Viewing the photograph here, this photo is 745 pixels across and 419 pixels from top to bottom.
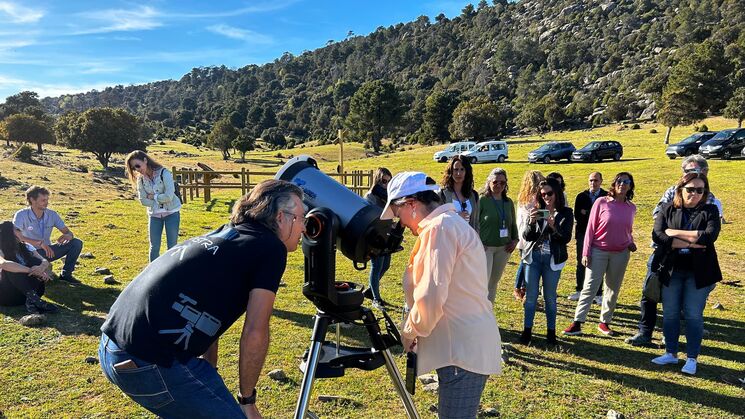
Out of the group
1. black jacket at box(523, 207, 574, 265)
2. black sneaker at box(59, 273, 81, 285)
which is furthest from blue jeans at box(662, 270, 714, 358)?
black sneaker at box(59, 273, 81, 285)

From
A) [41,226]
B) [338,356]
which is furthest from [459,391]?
[41,226]

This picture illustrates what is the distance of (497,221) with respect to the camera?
594cm

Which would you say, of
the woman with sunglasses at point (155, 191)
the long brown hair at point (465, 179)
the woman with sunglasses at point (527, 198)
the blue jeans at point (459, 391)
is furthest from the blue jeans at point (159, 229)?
the blue jeans at point (459, 391)

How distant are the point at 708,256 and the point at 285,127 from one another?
118m

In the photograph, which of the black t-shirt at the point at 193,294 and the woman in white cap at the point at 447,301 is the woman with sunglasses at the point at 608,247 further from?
the black t-shirt at the point at 193,294

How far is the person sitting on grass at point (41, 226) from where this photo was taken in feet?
22.8

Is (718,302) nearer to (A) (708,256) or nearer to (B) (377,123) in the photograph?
(A) (708,256)

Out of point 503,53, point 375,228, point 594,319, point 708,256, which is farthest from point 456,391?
point 503,53

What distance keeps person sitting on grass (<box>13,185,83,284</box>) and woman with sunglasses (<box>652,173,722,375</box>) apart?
823cm

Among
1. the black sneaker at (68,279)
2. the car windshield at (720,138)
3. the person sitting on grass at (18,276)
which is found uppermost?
the car windshield at (720,138)

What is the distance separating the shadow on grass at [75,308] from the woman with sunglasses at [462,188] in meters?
4.60

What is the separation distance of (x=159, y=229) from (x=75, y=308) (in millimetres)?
1486

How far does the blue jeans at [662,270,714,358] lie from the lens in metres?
4.78

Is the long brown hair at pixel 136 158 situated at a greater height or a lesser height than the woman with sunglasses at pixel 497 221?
greater
